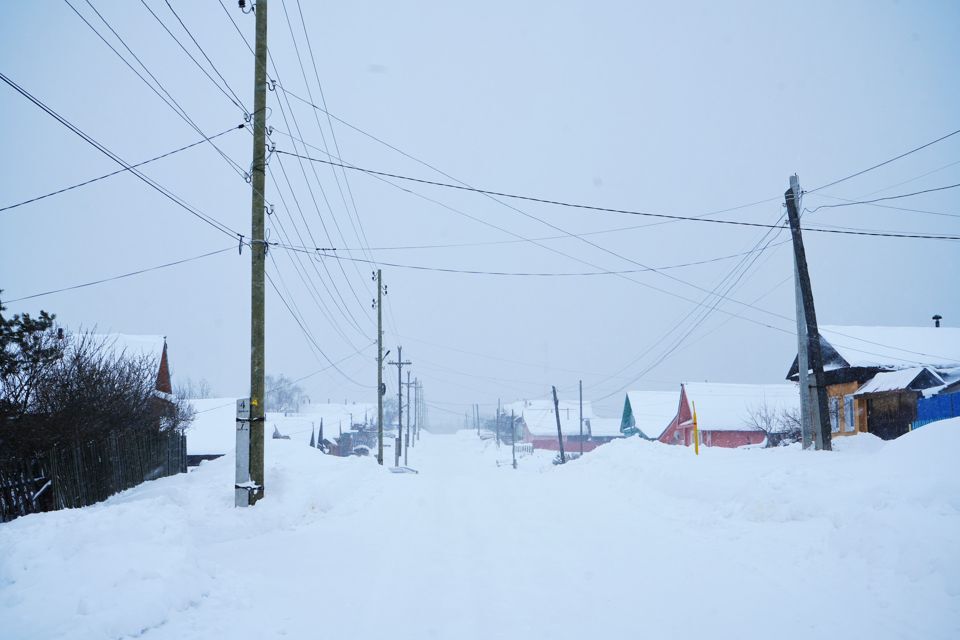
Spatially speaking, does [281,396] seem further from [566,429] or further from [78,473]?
[78,473]

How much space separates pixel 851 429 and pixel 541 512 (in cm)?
2597

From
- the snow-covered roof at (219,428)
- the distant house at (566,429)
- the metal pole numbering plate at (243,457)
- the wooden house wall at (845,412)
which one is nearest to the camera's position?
the metal pole numbering plate at (243,457)

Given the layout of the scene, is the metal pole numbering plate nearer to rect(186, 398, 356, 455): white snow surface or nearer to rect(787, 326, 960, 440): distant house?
rect(186, 398, 356, 455): white snow surface

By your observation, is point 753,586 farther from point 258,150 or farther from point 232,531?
point 258,150

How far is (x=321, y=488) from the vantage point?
15.9 metres

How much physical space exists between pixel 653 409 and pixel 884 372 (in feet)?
117

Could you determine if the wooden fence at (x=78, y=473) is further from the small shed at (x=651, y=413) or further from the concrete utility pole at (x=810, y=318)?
the small shed at (x=651, y=413)

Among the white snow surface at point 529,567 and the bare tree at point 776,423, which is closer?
the white snow surface at point 529,567

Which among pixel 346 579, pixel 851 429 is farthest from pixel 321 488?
pixel 851 429

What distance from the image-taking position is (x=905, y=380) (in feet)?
87.6

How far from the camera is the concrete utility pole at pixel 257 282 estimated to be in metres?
13.1

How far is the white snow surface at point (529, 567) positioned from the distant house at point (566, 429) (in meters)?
75.3

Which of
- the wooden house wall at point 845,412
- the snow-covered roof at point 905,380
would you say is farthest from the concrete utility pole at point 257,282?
the wooden house wall at point 845,412

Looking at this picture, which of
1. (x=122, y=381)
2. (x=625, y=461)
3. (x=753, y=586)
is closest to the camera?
(x=753, y=586)
